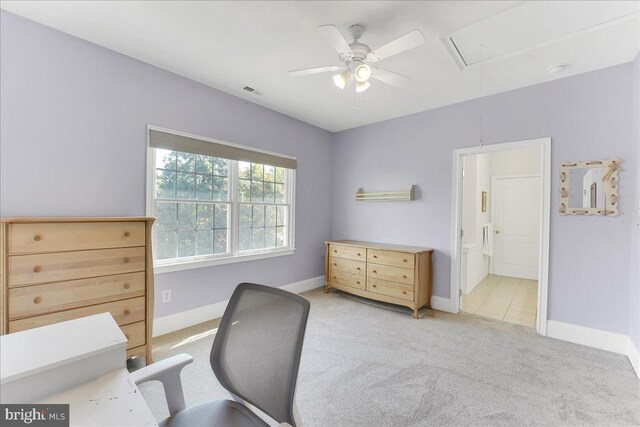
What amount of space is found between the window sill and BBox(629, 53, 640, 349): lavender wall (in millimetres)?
3598

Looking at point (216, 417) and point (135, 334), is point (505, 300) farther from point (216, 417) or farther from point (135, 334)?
point (135, 334)

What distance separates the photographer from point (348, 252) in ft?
13.2

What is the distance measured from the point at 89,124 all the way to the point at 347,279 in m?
3.36

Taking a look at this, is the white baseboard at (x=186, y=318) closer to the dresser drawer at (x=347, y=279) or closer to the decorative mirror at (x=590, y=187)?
the dresser drawer at (x=347, y=279)

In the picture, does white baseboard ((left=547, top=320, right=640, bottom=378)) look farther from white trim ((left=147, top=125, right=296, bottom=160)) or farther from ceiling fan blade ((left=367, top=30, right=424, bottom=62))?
white trim ((left=147, top=125, right=296, bottom=160))

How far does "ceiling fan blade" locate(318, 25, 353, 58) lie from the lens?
169 centimetres

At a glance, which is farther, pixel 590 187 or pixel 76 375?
pixel 590 187

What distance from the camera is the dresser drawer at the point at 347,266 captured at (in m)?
3.87

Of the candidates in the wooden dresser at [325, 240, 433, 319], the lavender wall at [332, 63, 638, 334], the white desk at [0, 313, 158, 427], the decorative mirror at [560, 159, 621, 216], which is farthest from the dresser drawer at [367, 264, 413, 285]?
the white desk at [0, 313, 158, 427]

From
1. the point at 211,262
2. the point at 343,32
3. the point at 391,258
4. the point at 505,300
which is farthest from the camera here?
the point at 505,300

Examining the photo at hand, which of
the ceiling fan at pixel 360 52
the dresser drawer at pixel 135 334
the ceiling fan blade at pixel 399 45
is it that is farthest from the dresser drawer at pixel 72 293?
the ceiling fan blade at pixel 399 45

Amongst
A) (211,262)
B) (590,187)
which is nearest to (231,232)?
(211,262)

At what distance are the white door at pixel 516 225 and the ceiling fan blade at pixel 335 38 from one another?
4937 millimetres

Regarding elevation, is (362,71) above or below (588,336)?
above
